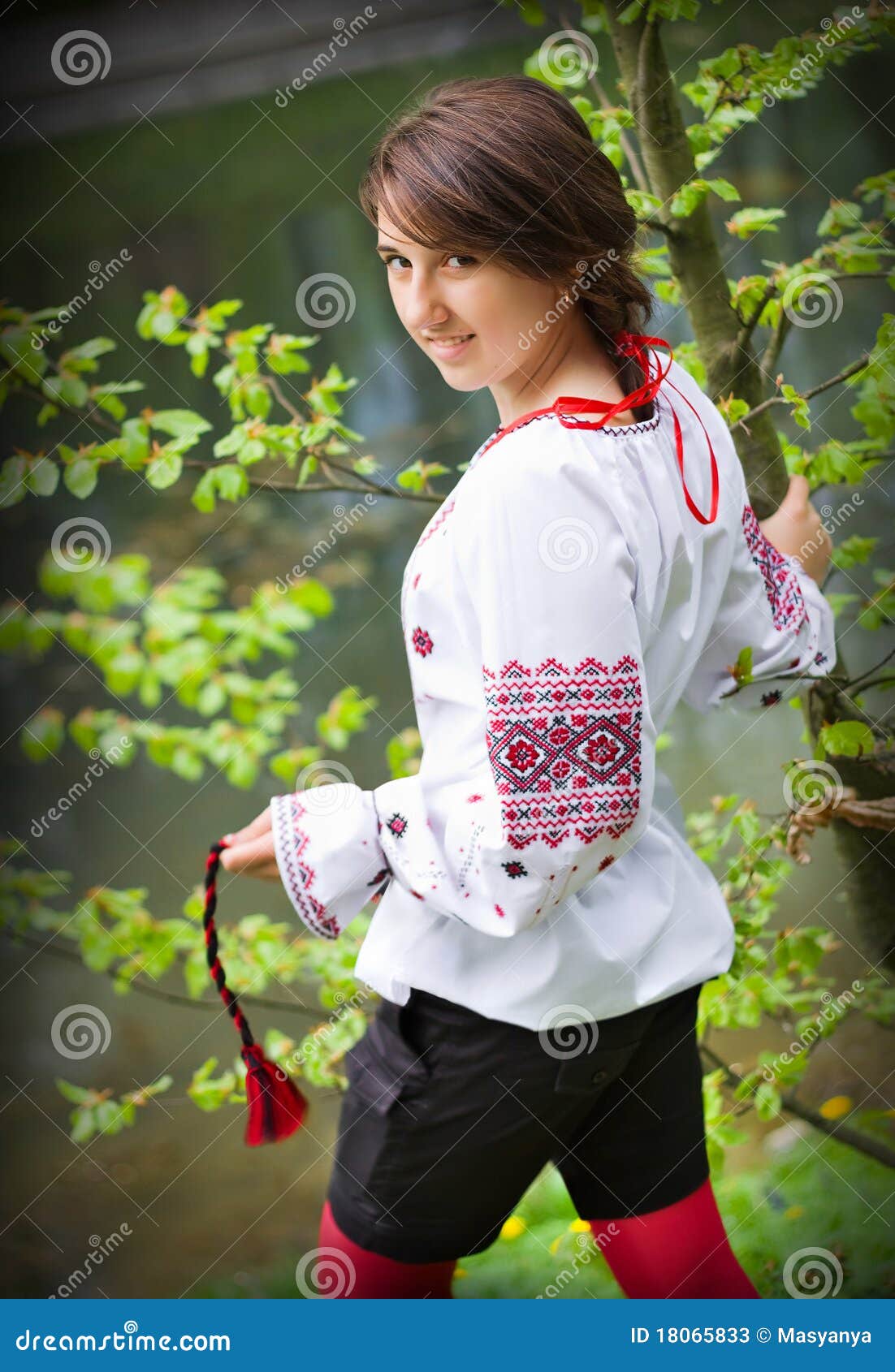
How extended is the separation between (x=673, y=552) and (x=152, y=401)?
1090 mm

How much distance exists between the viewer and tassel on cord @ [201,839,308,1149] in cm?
124

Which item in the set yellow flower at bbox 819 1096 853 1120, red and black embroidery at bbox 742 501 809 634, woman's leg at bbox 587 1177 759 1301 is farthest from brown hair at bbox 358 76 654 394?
yellow flower at bbox 819 1096 853 1120

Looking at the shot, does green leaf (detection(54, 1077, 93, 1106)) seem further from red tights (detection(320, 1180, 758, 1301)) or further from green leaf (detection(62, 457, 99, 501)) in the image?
green leaf (detection(62, 457, 99, 501))

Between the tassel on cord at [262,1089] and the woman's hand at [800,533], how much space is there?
2.32ft

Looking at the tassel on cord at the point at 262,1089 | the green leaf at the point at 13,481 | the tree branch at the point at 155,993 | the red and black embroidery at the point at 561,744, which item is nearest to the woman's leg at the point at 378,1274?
the tassel on cord at the point at 262,1089

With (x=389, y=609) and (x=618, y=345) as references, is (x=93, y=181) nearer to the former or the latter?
(x=389, y=609)

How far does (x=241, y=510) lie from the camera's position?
197 cm

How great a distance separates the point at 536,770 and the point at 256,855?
308mm

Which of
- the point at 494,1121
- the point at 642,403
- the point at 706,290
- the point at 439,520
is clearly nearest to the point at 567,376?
the point at 642,403

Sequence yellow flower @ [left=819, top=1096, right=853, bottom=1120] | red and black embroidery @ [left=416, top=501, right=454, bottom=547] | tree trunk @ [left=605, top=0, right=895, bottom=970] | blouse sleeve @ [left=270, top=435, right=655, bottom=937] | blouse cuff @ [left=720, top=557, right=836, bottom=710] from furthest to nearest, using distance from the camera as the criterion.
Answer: yellow flower @ [left=819, top=1096, right=853, bottom=1120] → tree trunk @ [left=605, top=0, right=895, bottom=970] → blouse cuff @ [left=720, top=557, right=836, bottom=710] → red and black embroidery @ [left=416, top=501, right=454, bottom=547] → blouse sleeve @ [left=270, top=435, right=655, bottom=937]

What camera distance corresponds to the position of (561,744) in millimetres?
975

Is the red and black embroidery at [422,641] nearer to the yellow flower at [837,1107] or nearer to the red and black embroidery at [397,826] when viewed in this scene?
the red and black embroidery at [397,826]

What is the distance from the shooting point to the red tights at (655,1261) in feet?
3.97

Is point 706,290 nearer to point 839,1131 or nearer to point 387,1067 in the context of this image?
point 387,1067
